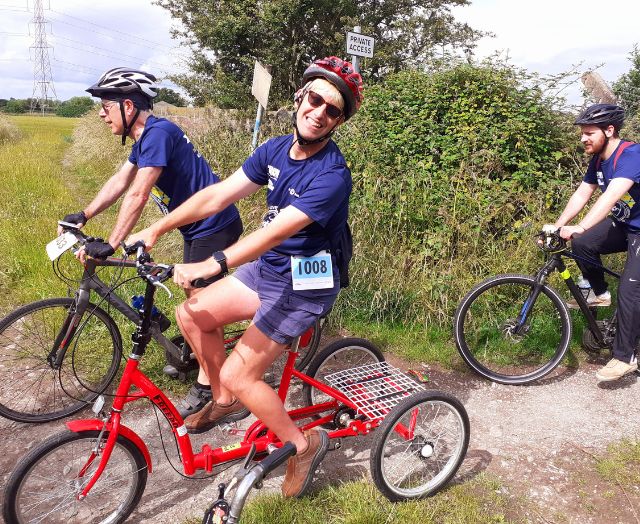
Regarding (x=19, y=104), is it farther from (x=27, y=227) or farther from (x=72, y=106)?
(x=27, y=227)

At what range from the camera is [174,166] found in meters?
3.22

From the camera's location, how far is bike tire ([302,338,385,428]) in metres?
3.23

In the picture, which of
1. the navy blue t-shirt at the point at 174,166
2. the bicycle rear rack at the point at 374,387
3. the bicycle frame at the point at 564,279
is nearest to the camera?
the bicycle rear rack at the point at 374,387

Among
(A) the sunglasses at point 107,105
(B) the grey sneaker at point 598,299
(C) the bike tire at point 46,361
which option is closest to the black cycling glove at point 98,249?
(C) the bike tire at point 46,361

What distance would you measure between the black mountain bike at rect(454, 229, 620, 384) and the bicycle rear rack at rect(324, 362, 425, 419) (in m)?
1.19

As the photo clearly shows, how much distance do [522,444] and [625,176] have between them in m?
2.17

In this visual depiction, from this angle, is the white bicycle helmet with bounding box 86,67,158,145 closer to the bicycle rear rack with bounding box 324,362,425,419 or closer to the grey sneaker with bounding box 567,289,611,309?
the bicycle rear rack with bounding box 324,362,425,419

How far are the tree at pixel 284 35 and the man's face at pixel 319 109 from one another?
44.8 ft

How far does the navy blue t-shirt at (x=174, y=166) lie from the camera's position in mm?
2994

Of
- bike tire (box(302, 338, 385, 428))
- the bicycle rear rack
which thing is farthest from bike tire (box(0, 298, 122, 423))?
the bicycle rear rack

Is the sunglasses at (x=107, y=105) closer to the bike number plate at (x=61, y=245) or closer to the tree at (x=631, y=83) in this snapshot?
the bike number plate at (x=61, y=245)

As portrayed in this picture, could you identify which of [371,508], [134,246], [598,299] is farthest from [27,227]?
[598,299]

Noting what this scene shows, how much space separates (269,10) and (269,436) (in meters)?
15.1

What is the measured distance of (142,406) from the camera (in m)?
3.57
